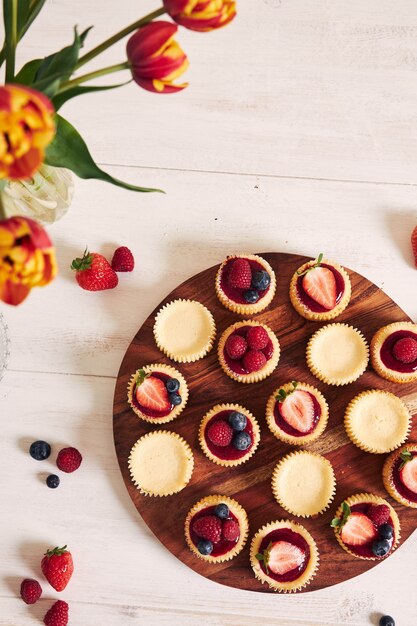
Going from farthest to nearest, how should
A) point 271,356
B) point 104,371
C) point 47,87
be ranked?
point 104,371, point 271,356, point 47,87

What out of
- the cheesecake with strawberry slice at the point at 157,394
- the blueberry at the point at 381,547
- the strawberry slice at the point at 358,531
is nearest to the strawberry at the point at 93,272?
the cheesecake with strawberry slice at the point at 157,394

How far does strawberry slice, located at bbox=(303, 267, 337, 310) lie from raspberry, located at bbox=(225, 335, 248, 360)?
10.9 inches

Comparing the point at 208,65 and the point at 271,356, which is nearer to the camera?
the point at 271,356

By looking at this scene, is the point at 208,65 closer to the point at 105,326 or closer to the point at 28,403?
the point at 105,326

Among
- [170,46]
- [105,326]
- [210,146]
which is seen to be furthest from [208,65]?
[170,46]

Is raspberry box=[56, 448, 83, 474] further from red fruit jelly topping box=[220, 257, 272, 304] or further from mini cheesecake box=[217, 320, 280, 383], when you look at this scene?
red fruit jelly topping box=[220, 257, 272, 304]

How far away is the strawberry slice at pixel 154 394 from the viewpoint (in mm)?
2039

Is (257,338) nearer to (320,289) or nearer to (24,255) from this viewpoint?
(320,289)

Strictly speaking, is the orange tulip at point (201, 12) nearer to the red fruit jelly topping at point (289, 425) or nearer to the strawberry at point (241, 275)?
the strawberry at point (241, 275)

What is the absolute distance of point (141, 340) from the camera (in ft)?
7.07

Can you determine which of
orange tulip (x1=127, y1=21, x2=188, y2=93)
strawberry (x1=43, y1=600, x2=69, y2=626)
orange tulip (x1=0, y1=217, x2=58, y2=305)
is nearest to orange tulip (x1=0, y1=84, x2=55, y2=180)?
orange tulip (x1=0, y1=217, x2=58, y2=305)

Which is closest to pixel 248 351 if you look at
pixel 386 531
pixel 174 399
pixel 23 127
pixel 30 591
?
pixel 174 399

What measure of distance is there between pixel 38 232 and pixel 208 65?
5.18 feet

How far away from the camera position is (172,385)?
2.01m
